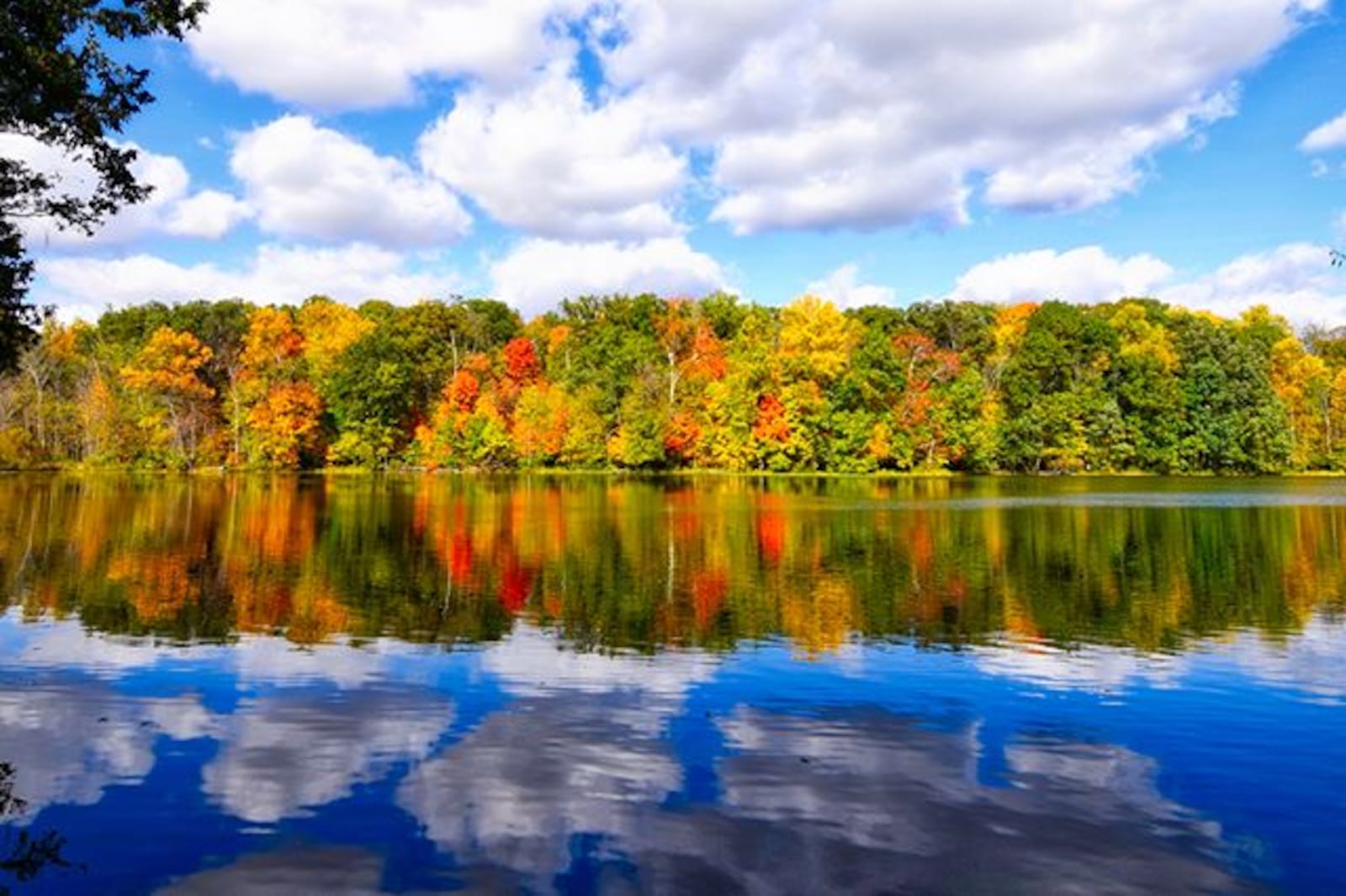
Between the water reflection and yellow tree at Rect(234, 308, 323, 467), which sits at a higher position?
yellow tree at Rect(234, 308, 323, 467)

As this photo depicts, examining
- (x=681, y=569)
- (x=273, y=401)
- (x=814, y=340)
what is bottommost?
(x=681, y=569)

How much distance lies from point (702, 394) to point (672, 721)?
82636 mm

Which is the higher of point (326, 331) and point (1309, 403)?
point (326, 331)

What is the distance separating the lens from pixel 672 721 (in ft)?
40.8

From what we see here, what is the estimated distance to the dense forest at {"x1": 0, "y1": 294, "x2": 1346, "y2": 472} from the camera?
90.2 metres

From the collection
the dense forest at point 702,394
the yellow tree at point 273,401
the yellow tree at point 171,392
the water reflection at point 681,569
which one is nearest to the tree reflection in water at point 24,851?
the water reflection at point 681,569

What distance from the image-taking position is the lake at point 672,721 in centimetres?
835

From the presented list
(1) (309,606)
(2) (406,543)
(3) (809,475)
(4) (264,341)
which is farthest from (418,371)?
(1) (309,606)

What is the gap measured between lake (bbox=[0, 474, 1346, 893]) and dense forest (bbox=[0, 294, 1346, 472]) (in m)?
60.9

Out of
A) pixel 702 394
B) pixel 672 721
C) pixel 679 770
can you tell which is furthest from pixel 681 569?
pixel 702 394

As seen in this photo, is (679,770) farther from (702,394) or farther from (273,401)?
(273,401)

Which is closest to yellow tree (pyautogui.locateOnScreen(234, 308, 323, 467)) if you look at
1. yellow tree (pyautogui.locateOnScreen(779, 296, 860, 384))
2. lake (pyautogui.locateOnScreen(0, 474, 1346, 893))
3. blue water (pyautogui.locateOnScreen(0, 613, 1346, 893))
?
yellow tree (pyautogui.locateOnScreen(779, 296, 860, 384))

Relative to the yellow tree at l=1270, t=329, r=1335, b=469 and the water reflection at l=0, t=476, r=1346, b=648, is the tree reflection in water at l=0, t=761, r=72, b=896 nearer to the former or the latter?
the water reflection at l=0, t=476, r=1346, b=648

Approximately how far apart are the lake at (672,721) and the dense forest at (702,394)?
60.9 m
